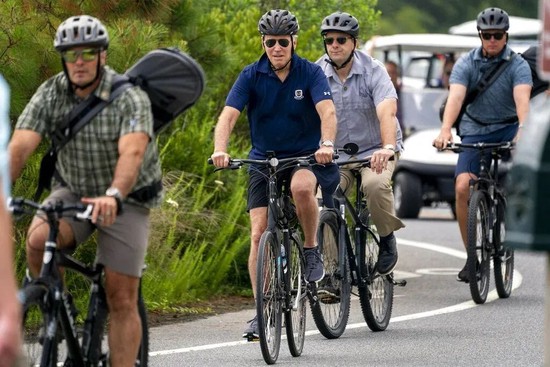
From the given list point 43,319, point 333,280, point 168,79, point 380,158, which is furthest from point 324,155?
point 43,319

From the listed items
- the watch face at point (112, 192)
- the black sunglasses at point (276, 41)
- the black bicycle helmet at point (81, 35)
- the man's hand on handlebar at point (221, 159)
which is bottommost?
the man's hand on handlebar at point (221, 159)

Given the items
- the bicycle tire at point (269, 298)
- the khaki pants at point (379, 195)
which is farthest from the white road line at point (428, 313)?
the khaki pants at point (379, 195)

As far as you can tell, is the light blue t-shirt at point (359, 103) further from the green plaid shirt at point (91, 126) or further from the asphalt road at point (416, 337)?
the green plaid shirt at point (91, 126)

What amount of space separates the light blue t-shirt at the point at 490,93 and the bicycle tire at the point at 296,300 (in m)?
3.20

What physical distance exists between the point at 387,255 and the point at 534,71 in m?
2.76

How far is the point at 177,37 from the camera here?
1265 centimetres

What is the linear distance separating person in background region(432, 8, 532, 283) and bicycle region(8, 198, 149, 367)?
6.02m

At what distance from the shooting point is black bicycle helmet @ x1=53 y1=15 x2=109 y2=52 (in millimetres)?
6812

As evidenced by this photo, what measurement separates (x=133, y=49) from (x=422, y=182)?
12.0 m

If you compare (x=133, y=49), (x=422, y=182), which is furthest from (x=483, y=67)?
(x=422, y=182)

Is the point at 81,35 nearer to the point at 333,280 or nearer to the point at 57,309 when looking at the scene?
the point at 57,309

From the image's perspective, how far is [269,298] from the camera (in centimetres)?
946

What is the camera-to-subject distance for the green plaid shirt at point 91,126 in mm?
6895

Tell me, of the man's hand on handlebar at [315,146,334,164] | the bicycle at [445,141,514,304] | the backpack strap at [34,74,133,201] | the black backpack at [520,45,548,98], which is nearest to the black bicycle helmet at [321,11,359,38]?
the man's hand on handlebar at [315,146,334,164]
